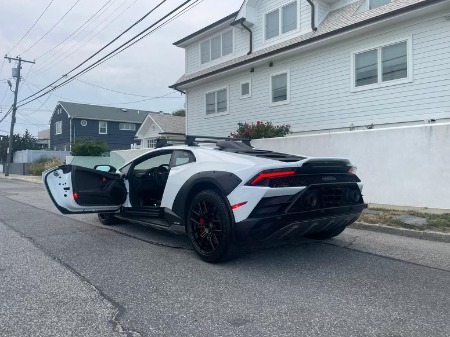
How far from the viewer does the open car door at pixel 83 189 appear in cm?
597

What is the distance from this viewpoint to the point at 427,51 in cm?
1038

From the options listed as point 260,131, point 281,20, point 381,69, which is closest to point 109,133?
point 281,20

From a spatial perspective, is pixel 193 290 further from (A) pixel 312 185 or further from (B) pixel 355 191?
(B) pixel 355 191

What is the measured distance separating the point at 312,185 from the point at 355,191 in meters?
0.92

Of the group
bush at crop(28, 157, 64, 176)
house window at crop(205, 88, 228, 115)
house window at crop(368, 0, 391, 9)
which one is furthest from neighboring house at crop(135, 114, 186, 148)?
house window at crop(368, 0, 391, 9)

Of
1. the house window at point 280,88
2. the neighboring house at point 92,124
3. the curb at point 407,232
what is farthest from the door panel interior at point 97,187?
the neighboring house at point 92,124

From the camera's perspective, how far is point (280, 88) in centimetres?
1455

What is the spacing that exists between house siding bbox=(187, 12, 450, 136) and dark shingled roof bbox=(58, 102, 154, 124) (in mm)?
30573

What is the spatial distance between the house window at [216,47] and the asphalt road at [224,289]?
13.2m

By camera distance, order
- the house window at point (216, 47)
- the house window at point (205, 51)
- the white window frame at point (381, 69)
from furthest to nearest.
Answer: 1. the house window at point (205, 51)
2. the house window at point (216, 47)
3. the white window frame at point (381, 69)

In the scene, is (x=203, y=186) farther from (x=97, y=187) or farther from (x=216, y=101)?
(x=216, y=101)

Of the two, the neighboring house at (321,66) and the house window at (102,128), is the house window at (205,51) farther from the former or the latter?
the house window at (102,128)

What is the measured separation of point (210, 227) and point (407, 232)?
144 inches

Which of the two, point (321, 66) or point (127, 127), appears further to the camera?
point (127, 127)
